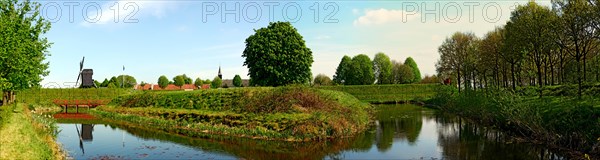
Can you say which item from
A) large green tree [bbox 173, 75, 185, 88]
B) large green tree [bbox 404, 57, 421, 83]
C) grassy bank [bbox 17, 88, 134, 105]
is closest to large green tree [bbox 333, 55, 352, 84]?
large green tree [bbox 404, 57, 421, 83]

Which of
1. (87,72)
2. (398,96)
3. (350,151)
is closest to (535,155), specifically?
(350,151)

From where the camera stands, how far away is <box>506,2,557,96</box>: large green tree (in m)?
36.7

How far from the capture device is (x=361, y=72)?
359 ft

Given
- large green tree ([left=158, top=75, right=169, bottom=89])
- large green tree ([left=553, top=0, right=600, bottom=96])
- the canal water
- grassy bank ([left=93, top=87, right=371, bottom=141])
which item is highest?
large green tree ([left=553, top=0, right=600, bottom=96])

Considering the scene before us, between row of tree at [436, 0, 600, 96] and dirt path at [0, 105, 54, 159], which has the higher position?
row of tree at [436, 0, 600, 96]

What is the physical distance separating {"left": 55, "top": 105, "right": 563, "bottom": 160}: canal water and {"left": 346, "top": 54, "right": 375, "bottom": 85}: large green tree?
248 feet

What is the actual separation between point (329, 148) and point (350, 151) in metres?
1.44

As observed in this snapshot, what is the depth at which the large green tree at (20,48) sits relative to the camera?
1505 inches

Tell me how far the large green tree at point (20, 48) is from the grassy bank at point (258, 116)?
981 cm

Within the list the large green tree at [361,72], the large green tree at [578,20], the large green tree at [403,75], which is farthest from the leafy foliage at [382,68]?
the large green tree at [578,20]

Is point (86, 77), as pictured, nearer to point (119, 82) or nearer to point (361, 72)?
point (119, 82)

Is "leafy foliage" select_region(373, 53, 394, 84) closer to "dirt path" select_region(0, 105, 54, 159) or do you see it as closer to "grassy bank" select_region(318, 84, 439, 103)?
"grassy bank" select_region(318, 84, 439, 103)

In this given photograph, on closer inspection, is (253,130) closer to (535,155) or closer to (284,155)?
(284,155)

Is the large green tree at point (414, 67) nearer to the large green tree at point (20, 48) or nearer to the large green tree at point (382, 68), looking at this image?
the large green tree at point (382, 68)
